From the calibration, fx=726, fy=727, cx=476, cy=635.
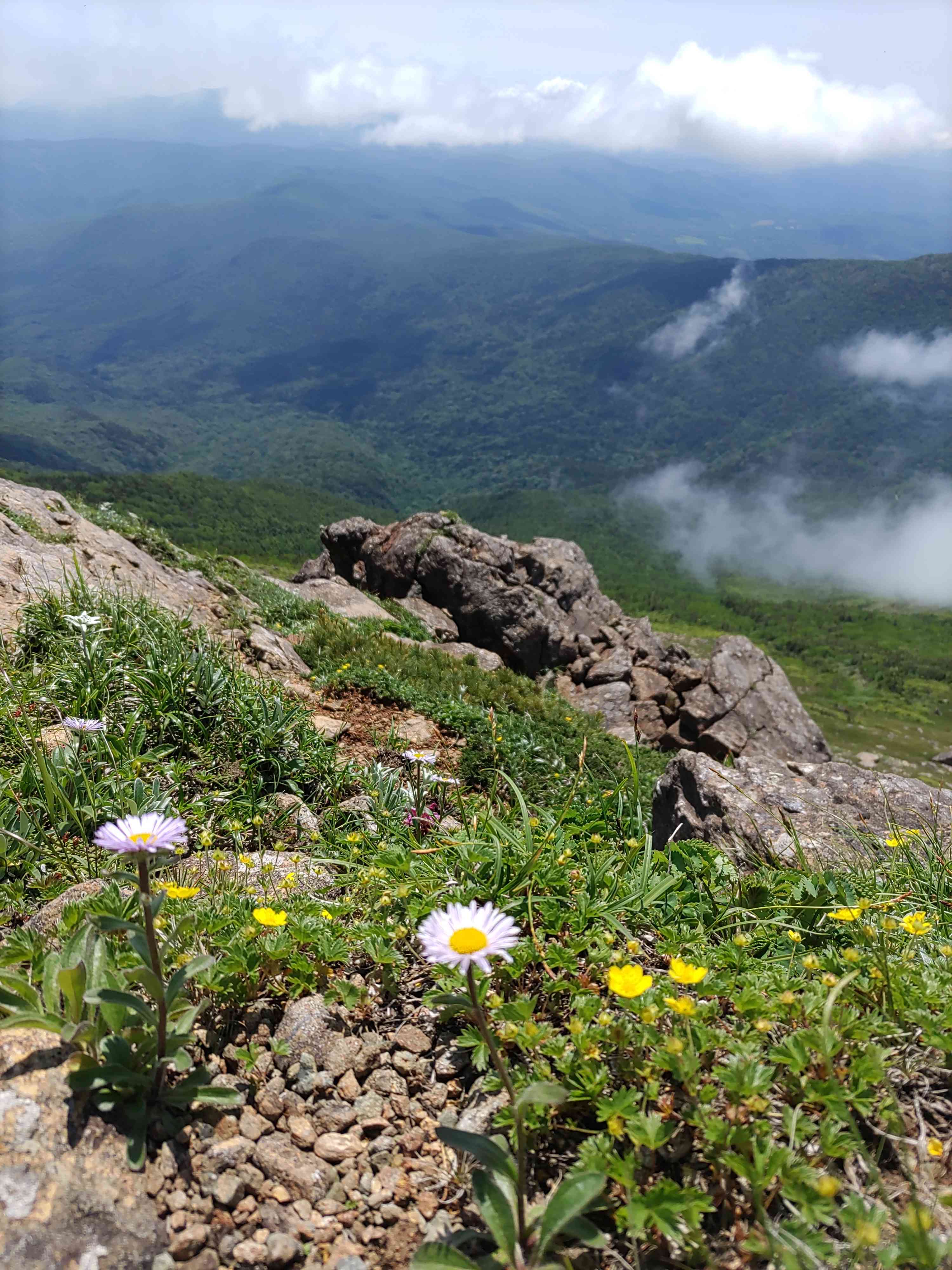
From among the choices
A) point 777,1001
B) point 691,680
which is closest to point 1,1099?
point 777,1001

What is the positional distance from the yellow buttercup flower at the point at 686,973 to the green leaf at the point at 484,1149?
764 mm

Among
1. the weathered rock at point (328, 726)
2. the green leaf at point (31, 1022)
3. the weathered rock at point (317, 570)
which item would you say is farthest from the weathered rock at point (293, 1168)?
the weathered rock at point (317, 570)

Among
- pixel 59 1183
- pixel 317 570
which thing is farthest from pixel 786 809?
pixel 317 570

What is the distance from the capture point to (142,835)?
243 cm

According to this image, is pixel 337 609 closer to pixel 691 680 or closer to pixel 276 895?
pixel 691 680

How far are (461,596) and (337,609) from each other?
27.1ft

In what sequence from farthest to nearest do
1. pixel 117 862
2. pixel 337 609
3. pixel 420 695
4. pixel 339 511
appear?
pixel 339 511
pixel 337 609
pixel 420 695
pixel 117 862

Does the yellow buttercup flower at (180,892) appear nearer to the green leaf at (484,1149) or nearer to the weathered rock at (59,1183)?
the weathered rock at (59,1183)

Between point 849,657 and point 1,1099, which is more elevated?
point 1,1099

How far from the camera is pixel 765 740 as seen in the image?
25.1 metres

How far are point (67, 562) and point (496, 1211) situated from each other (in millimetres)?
10014

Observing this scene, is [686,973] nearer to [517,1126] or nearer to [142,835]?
[517,1126]

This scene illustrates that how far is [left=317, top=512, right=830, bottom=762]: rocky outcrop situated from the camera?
84.0 feet

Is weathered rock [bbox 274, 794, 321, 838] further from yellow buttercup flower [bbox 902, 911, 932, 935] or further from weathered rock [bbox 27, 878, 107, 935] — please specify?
yellow buttercup flower [bbox 902, 911, 932, 935]
